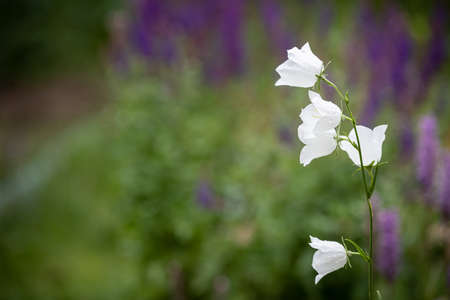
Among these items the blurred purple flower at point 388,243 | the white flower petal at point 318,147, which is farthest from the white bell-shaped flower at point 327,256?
the blurred purple flower at point 388,243

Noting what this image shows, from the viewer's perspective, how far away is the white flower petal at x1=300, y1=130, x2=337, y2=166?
0.89 m

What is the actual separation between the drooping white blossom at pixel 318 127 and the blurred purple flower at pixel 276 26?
8.55ft

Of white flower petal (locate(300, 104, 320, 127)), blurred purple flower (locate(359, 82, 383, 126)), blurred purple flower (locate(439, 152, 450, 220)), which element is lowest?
blurred purple flower (locate(439, 152, 450, 220))

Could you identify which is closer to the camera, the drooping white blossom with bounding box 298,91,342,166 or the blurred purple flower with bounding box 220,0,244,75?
the drooping white blossom with bounding box 298,91,342,166

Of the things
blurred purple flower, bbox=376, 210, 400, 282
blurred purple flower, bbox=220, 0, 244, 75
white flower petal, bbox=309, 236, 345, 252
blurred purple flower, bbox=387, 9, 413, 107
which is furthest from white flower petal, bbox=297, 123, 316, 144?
blurred purple flower, bbox=220, 0, 244, 75

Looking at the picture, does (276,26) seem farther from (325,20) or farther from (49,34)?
(49,34)

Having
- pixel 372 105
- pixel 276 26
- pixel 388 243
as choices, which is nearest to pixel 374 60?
pixel 372 105

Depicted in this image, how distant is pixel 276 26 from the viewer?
3707 mm

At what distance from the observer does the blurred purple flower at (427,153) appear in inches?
65.2

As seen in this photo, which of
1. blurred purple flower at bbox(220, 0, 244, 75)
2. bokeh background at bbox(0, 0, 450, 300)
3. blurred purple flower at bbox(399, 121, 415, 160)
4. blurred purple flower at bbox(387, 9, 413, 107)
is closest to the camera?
bokeh background at bbox(0, 0, 450, 300)

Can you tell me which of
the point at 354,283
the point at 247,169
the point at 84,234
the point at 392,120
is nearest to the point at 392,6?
the point at 392,120

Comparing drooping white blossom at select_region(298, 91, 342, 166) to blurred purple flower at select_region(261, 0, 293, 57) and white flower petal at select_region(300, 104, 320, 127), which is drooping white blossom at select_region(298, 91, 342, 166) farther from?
blurred purple flower at select_region(261, 0, 293, 57)

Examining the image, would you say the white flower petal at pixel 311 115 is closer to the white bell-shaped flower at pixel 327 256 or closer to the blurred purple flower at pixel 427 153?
the white bell-shaped flower at pixel 327 256

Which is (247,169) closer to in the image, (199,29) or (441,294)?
(441,294)
